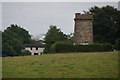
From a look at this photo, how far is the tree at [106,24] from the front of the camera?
68.6 metres

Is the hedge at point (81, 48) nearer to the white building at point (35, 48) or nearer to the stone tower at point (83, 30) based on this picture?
→ the stone tower at point (83, 30)

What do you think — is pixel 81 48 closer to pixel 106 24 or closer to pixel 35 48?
pixel 106 24

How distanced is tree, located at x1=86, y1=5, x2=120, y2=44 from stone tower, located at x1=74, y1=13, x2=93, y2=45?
15.2 meters

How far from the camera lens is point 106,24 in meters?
68.2

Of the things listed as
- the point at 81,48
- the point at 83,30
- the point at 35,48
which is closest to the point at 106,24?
the point at 83,30

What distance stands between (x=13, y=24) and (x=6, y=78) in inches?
3629

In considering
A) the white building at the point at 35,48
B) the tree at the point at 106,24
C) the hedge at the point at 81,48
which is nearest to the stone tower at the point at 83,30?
the hedge at the point at 81,48

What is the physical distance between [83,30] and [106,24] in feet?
53.3

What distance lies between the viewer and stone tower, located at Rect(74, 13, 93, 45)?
54188 millimetres

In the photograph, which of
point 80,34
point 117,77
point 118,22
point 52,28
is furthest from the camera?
point 52,28

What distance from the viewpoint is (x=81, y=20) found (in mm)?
54469

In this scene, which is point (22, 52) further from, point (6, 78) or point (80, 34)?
point (6, 78)

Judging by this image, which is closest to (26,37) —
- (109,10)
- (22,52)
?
(22,52)

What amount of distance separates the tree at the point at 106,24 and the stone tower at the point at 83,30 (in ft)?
49.9
